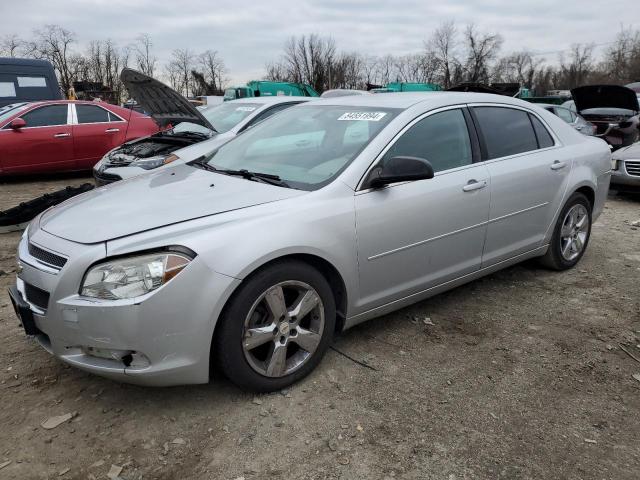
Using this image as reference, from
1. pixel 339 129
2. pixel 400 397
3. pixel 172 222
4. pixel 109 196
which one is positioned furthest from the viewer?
pixel 339 129

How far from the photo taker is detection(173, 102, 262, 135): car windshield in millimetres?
6727

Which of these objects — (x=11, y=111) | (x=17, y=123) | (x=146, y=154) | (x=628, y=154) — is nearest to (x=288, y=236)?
(x=146, y=154)

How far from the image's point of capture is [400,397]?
9.02 feet

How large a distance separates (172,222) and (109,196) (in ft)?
2.56

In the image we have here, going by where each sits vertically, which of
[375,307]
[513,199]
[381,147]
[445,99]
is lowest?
[375,307]

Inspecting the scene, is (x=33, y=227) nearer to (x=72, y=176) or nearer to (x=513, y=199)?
(x=513, y=199)

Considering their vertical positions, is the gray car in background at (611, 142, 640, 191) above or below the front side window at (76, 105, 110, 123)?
below

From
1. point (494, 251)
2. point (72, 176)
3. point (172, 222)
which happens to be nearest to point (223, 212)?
point (172, 222)

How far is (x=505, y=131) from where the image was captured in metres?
3.94

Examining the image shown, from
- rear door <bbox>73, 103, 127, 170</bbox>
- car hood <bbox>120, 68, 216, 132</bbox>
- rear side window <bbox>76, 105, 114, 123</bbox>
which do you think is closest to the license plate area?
car hood <bbox>120, 68, 216, 132</bbox>

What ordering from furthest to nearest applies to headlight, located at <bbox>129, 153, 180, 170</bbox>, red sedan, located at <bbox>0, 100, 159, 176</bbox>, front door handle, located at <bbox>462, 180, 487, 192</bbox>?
red sedan, located at <bbox>0, 100, 159, 176</bbox> < headlight, located at <bbox>129, 153, 180, 170</bbox> < front door handle, located at <bbox>462, 180, 487, 192</bbox>

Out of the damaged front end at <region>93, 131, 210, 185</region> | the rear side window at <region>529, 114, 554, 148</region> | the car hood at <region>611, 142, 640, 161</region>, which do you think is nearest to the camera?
the rear side window at <region>529, 114, 554, 148</region>

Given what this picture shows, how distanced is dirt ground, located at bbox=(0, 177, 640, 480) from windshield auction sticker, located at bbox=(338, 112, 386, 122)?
1389mm

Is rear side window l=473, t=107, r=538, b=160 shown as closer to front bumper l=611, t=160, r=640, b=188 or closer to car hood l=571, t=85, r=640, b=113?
front bumper l=611, t=160, r=640, b=188
